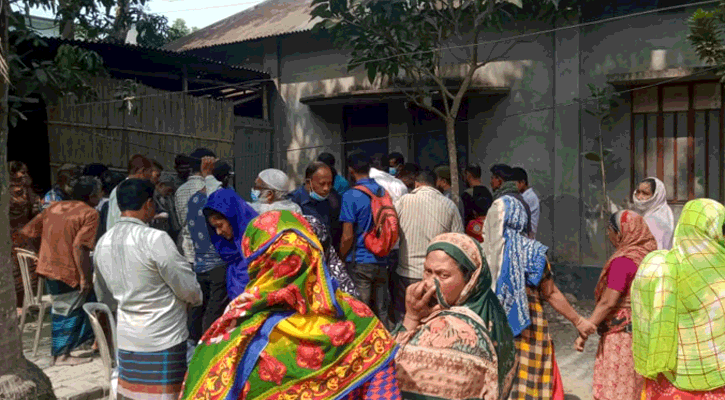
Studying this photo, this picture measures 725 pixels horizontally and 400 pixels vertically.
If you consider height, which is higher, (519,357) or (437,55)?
(437,55)

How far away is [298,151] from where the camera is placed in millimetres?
12633

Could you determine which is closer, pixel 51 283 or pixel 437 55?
pixel 51 283

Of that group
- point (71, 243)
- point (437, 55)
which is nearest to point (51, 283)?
point (71, 243)

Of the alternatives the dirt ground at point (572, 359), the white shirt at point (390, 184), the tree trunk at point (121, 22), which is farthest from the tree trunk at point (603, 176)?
the tree trunk at point (121, 22)

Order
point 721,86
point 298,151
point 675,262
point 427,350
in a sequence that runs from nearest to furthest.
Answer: point 427,350 → point 675,262 → point 721,86 → point 298,151

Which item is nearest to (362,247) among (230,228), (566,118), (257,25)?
(230,228)

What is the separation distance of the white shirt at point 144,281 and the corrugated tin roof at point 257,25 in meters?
8.17

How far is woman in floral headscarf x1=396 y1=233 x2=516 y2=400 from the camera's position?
2.46 metres

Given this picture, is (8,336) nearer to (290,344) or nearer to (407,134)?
(290,344)

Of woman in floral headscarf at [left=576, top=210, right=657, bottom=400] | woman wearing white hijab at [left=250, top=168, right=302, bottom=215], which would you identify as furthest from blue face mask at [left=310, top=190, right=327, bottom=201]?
woman in floral headscarf at [left=576, top=210, right=657, bottom=400]

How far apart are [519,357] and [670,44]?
6224 millimetres

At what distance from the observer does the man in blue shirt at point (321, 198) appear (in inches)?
228

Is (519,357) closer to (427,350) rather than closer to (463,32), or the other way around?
(427,350)

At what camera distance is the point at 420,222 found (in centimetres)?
568
